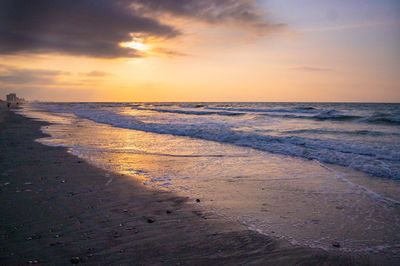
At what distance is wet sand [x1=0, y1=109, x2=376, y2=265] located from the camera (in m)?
3.63

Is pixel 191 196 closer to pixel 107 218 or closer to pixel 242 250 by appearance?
pixel 107 218

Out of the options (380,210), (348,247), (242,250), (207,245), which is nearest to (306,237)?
(348,247)

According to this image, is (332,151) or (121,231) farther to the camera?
(332,151)

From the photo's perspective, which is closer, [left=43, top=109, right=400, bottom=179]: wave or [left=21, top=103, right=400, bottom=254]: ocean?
[left=21, top=103, right=400, bottom=254]: ocean

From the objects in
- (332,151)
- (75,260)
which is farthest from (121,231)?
(332,151)

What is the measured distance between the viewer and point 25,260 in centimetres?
348

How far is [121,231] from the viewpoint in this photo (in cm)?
432

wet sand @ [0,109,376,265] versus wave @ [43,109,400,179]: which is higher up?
wave @ [43,109,400,179]

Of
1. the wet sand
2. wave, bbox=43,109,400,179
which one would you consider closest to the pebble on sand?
the wet sand

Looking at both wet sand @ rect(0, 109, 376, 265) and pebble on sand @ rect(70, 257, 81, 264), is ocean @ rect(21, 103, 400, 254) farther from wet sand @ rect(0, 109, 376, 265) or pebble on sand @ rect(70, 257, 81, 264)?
pebble on sand @ rect(70, 257, 81, 264)

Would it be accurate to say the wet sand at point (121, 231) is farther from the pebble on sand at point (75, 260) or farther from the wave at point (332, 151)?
the wave at point (332, 151)

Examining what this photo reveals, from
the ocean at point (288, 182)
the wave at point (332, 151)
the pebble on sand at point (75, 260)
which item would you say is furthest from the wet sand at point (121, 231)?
the wave at point (332, 151)

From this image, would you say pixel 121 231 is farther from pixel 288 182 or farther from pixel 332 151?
pixel 332 151

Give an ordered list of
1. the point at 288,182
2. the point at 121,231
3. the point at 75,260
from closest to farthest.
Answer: the point at 75,260 < the point at 121,231 < the point at 288,182
